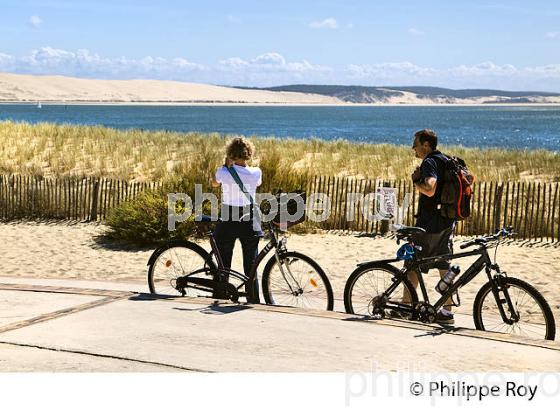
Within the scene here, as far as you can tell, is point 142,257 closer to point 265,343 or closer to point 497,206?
point 497,206

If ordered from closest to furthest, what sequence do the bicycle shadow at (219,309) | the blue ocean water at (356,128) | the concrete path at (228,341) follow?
the concrete path at (228,341) < the bicycle shadow at (219,309) < the blue ocean water at (356,128)

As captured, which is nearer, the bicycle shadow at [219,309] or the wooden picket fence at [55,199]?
the bicycle shadow at [219,309]

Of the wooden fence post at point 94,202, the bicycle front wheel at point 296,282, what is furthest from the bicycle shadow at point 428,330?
the wooden fence post at point 94,202

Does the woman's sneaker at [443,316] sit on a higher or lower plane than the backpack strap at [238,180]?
lower

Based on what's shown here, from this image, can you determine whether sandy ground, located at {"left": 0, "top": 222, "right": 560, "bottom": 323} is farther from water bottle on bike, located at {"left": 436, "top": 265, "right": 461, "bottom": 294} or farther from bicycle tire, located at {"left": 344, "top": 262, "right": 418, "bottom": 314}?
water bottle on bike, located at {"left": 436, "top": 265, "right": 461, "bottom": 294}

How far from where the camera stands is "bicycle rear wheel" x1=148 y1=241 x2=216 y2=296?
8.39 metres

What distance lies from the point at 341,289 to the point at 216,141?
91.6 feet

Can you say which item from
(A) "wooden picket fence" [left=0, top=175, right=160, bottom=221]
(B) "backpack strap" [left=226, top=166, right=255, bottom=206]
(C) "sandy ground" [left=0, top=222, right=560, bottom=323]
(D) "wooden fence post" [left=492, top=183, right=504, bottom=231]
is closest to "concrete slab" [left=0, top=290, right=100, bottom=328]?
(B) "backpack strap" [left=226, top=166, right=255, bottom=206]

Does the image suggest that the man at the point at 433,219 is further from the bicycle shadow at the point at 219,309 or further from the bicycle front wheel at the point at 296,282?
the bicycle shadow at the point at 219,309

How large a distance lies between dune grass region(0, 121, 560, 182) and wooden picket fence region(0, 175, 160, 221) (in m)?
1.96

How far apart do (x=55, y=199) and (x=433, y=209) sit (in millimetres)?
11542

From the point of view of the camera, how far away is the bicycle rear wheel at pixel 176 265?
Result: 27.5 ft

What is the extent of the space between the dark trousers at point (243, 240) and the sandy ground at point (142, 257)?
147cm

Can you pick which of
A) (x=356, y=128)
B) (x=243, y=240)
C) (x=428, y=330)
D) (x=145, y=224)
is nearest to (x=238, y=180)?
(x=243, y=240)
